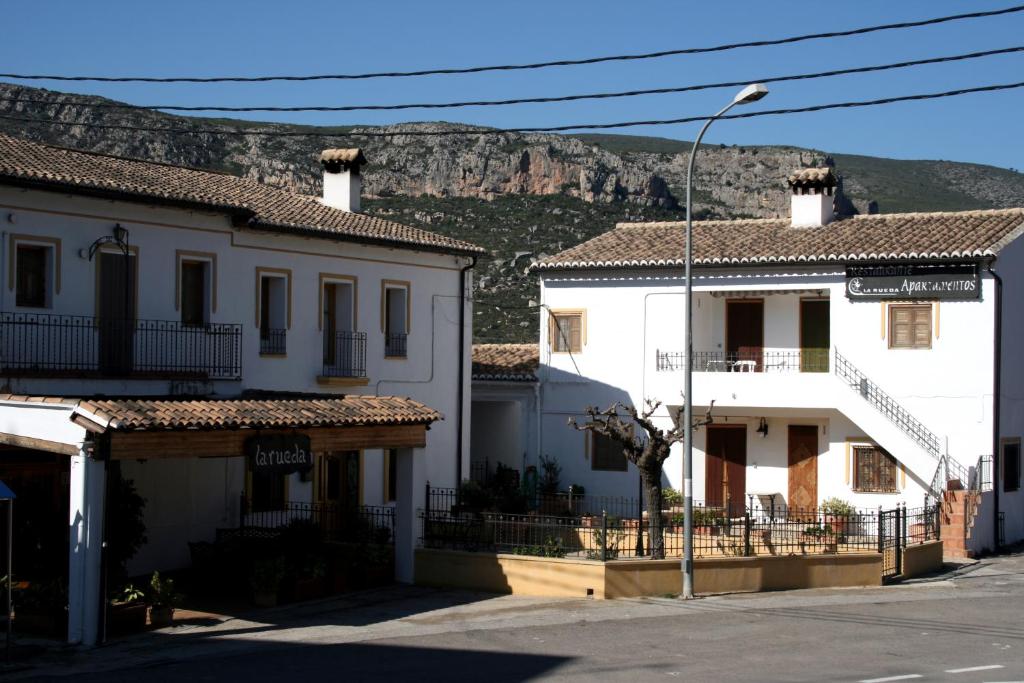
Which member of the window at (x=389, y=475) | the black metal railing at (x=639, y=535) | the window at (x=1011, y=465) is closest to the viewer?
the black metal railing at (x=639, y=535)

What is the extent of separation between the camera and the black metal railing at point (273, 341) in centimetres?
2480

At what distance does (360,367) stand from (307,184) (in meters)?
42.0

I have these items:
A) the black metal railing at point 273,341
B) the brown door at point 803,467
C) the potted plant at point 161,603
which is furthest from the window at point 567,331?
the potted plant at point 161,603

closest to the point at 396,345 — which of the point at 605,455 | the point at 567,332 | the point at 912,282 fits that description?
the point at 567,332

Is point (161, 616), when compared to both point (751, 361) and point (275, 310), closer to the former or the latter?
point (275, 310)

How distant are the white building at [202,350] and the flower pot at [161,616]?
4.39 feet

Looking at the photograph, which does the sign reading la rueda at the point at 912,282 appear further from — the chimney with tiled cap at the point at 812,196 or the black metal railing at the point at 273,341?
the black metal railing at the point at 273,341

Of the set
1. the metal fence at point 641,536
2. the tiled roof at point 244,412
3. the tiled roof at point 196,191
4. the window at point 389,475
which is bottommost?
the metal fence at point 641,536

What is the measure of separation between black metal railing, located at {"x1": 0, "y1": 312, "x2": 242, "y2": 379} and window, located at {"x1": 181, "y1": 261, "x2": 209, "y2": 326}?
15.6 inches

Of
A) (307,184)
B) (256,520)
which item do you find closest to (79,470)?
(256,520)

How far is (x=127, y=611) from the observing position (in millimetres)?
17266

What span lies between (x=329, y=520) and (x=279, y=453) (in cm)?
598

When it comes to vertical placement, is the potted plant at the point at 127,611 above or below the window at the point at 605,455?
below

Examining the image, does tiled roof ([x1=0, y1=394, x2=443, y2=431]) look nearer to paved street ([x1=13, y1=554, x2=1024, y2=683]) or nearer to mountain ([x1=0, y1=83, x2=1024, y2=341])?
paved street ([x1=13, y1=554, x2=1024, y2=683])
